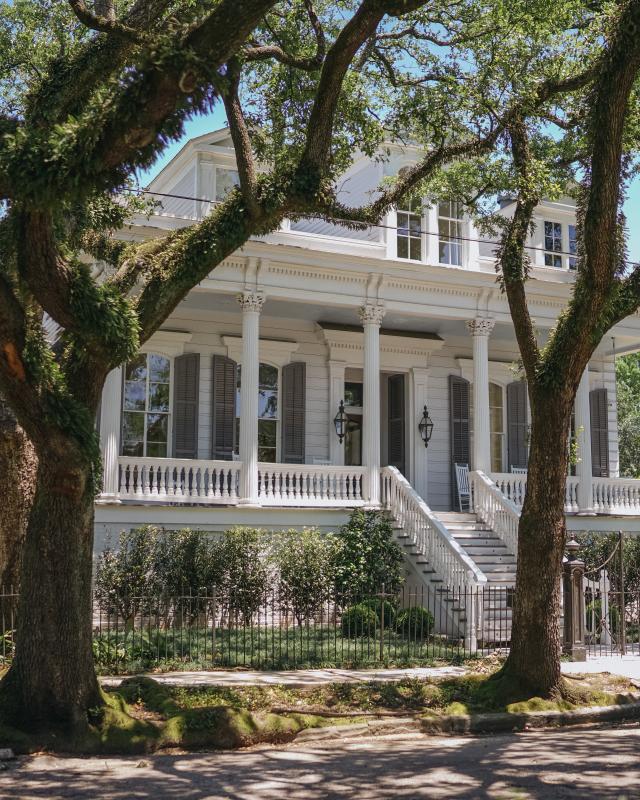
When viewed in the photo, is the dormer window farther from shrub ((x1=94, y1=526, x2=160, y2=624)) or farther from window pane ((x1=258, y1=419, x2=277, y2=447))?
shrub ((x1=94, y1=526, x2=160, y2=624))

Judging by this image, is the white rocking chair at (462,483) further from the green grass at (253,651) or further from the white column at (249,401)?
A: the green grass at (253,651)

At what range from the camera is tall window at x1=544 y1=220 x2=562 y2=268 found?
23.6 m

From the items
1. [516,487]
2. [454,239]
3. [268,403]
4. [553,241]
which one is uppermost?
[553,241]

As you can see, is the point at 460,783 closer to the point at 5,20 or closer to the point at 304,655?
the point at 304,655

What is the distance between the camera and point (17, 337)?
8414mm

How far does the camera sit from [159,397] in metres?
20.7

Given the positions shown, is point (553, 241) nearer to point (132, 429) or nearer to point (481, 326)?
point (481, 326)

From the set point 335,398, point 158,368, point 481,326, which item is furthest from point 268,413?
point 481,326

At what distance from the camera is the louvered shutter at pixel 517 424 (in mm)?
23750

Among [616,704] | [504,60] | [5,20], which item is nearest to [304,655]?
[616,704]

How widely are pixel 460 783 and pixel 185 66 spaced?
232 inches

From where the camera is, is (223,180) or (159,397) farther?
(159,397)

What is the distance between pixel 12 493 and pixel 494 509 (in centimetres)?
1054

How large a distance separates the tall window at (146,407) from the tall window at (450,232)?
681 cm
